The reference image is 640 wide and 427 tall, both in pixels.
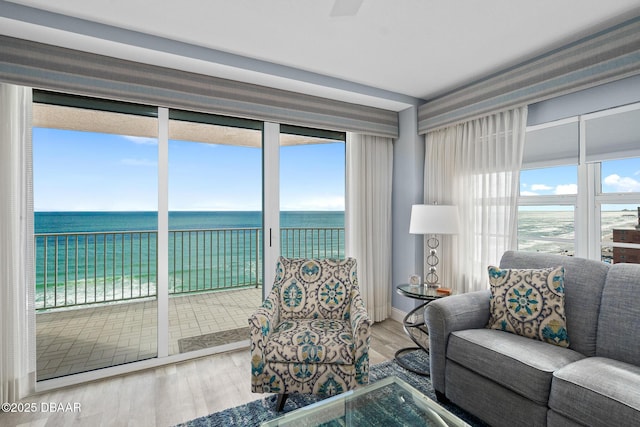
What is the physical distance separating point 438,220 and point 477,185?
590 mm

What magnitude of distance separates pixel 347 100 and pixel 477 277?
2.19 m

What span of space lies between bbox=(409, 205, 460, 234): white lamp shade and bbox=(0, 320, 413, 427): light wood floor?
119 centimetres

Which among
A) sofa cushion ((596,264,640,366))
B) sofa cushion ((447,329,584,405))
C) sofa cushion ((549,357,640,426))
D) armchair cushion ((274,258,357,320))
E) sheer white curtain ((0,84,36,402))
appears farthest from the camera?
armchair cushion ((274,258,357,320))

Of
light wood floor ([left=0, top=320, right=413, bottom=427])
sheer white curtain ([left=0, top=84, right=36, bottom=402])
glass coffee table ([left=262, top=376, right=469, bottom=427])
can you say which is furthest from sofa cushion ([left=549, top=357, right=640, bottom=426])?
sheer white curtain ([left=0, top=84, right=36, bottom=402])

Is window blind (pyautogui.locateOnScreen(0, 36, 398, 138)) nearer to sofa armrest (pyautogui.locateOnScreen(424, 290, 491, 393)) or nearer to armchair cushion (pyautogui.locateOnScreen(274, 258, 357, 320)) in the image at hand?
armchair cushion (pyautogui.locateOnScreen(274, 258, 357, 320))

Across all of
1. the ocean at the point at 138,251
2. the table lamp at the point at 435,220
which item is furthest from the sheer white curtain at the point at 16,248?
the table lamp at the point at 435,220

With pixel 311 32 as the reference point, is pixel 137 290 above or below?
below

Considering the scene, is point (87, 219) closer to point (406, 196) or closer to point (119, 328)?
point (119, 328)

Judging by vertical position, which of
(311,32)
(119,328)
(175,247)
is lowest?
(119,328)

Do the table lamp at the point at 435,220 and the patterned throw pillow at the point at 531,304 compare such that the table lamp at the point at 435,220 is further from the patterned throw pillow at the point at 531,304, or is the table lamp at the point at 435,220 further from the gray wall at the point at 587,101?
the gray wall at the point at 587,101

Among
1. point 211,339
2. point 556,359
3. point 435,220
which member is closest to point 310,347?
point 556,359

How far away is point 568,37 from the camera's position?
7.06ft

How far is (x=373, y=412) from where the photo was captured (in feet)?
4.52

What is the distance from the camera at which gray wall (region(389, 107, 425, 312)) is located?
3428mm
